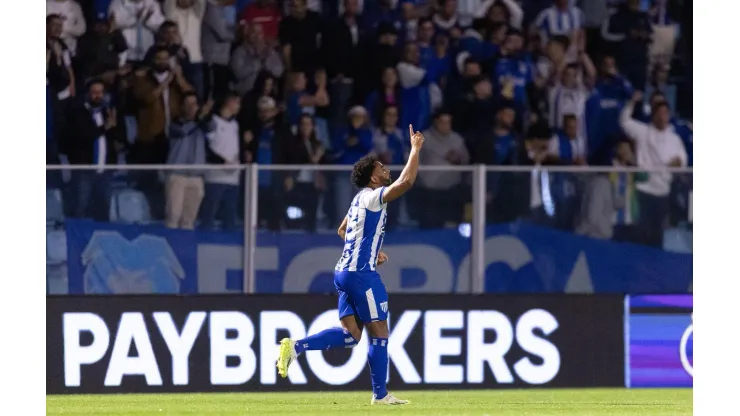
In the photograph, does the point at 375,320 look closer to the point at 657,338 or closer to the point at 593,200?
the point at 593,200

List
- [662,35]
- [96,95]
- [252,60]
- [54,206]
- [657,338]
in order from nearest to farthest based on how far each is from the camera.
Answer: [54,206] → [657,338] → [96,95] → [252,60] → [662,35]

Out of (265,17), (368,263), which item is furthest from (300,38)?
(368,263)

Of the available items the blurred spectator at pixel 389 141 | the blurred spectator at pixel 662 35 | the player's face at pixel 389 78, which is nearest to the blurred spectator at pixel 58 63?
the blurred spectator at pixel 389 141

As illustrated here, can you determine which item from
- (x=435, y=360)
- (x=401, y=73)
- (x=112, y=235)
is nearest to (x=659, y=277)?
(x=435, y=360)

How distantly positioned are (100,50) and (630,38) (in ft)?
19.0

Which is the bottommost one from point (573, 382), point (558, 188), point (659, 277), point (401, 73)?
point (573, 382)

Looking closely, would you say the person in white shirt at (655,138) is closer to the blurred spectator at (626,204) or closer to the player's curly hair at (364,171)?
the blurred spectator at (626,204)

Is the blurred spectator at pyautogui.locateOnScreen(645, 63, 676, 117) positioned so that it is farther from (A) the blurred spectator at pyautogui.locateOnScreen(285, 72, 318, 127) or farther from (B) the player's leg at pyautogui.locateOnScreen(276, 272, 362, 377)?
(B) the player's leg at pyautogui.locateOnScreen(276, 272, 362, 377)

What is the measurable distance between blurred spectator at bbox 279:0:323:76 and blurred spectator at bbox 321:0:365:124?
104mm

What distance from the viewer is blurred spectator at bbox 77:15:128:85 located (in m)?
14.1

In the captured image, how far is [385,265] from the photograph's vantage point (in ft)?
40.1

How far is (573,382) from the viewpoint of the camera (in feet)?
40.9
